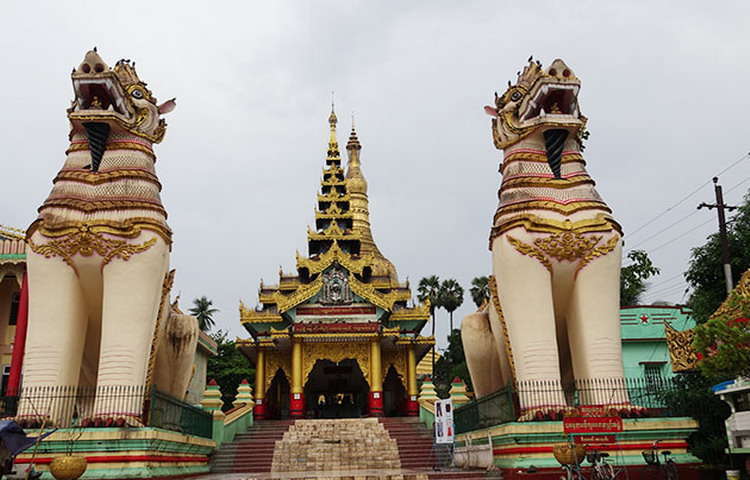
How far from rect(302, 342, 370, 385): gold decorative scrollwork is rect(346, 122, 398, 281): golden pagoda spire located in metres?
12.5

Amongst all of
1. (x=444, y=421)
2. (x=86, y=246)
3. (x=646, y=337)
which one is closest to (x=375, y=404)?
(x=444, y=421)

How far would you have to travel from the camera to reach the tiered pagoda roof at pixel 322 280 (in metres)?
23.1

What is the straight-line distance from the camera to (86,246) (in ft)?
33.2

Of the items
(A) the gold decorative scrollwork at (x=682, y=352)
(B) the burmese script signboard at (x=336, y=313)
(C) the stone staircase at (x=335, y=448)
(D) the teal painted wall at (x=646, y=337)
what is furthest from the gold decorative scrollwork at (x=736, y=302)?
(B) the burmese script signboard at (x=336, y=313)

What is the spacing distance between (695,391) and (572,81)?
5476 mm

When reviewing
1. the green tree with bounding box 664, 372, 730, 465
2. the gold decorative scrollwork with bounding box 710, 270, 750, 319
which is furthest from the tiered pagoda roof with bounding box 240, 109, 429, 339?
the gold decorative scrollwork with bounding box 710, 270, 750, 319

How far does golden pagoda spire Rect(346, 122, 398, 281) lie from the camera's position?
36938mm

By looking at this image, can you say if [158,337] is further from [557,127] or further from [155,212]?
[557,127]

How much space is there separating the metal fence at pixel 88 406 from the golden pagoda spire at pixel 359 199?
24584 millimetres

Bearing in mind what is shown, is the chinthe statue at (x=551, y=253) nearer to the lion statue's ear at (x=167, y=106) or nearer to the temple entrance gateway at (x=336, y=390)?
the lion statue's ear at (x=167, y=106)

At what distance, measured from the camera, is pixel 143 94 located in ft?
38.8

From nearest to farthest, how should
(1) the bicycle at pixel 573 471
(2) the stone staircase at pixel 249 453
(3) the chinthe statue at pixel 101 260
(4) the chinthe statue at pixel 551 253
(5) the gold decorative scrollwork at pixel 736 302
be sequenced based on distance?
(5) the gold decorative scrollwork at pixel 736 302, (1) the bicycle at pixel 573 471, (3) the chinthe statue at pixel 101 260, (4) the chinthe statue at pixel 551 253, (2) the stone staircase at pixel 249 453

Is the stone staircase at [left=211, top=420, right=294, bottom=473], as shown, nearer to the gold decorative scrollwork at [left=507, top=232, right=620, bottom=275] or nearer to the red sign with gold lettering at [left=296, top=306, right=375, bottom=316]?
the red sign with gold lettering at [left=296, top=306, right=375, bottom=316]

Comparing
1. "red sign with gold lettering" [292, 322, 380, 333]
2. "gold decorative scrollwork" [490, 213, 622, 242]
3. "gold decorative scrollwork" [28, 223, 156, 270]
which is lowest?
"gold decorative scrollwork" [28, 223, 156, 270]
